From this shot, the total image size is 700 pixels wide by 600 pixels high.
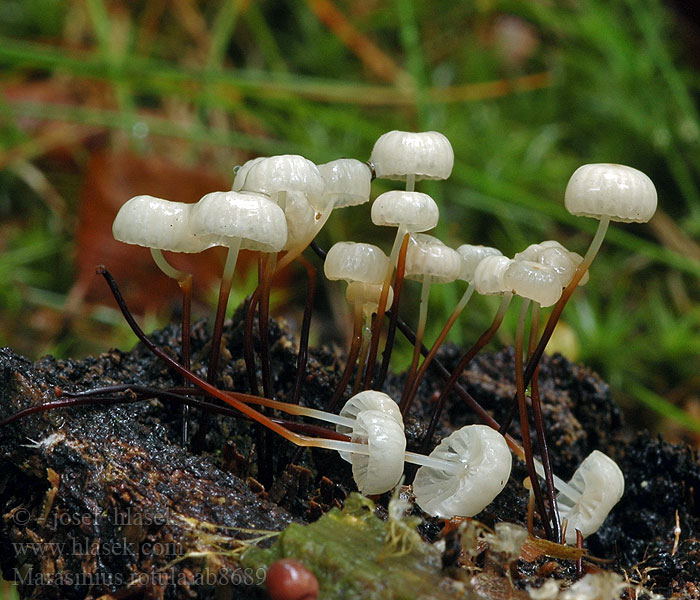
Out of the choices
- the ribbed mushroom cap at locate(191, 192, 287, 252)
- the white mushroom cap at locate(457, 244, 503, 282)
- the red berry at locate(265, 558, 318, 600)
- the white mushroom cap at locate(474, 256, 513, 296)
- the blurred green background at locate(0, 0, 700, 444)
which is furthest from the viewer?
the blurred green background at locate(0, 0, 700, 444)

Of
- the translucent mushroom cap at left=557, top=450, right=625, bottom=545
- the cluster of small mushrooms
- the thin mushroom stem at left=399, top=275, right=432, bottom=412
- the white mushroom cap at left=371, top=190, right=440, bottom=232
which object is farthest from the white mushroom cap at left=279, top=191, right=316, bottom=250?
the translucent mushroom cap at left=557, top=450, right=625, bottom=545

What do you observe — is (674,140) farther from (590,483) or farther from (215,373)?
(215,373)

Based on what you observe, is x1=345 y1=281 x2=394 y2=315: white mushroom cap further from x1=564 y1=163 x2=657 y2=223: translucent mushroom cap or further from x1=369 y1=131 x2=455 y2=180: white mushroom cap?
x1=564 y1=163 x2=657 y2=223: translucent mushroom cap

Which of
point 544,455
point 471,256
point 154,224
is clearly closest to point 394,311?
point 471,256

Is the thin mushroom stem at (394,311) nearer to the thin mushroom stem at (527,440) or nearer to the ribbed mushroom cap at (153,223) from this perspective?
the thin mushroom stem at (527,440)

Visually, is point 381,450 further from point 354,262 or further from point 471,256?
point 471,256

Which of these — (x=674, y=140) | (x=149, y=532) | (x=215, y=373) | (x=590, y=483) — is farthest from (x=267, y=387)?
(x=674, y=140)
